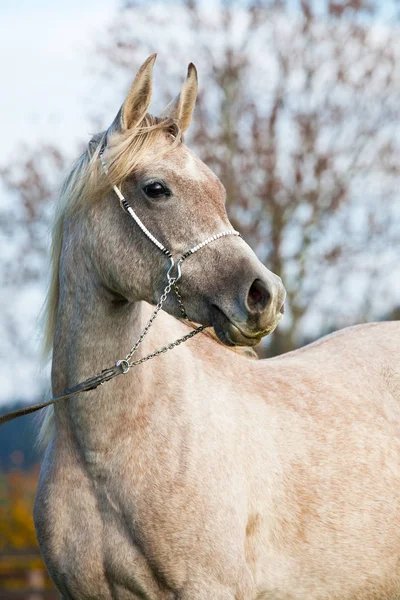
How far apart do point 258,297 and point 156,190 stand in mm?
755

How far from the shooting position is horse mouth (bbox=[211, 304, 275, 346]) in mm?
3673

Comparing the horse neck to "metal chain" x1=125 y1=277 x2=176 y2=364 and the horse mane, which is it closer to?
"metal chain" x1=125 y1=277 x2=176 y2=364

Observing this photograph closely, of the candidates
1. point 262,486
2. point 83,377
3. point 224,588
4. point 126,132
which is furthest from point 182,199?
point 224,588

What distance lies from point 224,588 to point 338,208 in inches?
492

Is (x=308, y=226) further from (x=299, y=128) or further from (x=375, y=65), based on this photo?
(x=375, y=65)

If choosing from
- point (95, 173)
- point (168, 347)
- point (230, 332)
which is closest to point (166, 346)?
point (168, 347)

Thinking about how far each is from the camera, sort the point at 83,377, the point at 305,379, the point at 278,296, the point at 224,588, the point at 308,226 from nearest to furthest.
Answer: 1. the point at 278,296
2. the point at 224,588
3. the point at 83,377
4. the point at 305,379
5. the point at 308,226

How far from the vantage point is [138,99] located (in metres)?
3.99

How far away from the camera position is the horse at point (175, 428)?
12.7 ft

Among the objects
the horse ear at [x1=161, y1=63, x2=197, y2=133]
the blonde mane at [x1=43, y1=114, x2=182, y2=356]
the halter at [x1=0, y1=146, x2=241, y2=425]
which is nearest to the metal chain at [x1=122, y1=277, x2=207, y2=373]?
the halter at [x1=0, y1=146, x2=241, y2=425]

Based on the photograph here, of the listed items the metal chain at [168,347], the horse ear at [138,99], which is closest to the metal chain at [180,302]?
the metal chain at [168,347]

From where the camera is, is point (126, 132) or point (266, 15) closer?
point (126, 132)

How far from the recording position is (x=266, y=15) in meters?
16.1

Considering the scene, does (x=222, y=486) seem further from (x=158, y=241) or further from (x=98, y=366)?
(x=158, y=241)
